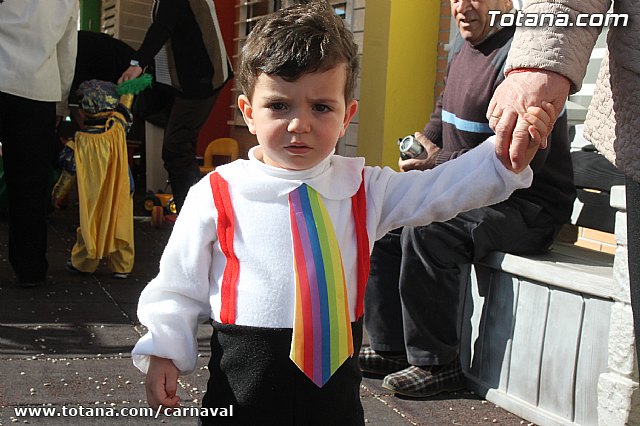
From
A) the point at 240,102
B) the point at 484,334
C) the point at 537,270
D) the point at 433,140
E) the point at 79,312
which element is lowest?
the point at 79,312

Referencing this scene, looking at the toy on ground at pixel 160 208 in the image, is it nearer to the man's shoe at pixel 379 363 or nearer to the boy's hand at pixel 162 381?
the man's shoe at pixel 379 363

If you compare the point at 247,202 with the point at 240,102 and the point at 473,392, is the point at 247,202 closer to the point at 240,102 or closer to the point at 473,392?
the point at 240,102

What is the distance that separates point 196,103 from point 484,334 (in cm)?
323

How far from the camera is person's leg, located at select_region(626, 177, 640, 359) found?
1626 millimetres

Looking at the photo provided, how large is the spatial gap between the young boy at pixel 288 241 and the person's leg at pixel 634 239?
211 millimetres

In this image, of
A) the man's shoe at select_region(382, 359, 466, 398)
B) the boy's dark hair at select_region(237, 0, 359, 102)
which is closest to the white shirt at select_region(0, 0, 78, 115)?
the man's shoe at select_region(382, 359, 466, 398)

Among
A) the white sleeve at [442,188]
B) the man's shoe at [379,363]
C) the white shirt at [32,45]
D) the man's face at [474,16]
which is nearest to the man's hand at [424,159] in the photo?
the man's face at [474,16]

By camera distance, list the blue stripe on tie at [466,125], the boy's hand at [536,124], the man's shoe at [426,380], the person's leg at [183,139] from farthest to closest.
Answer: the person's leg at [183,139]
the blue stripe on tie at [466,125]
the man's shoe at [426,380]
the boy's hand at [536,124]

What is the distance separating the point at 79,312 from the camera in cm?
426

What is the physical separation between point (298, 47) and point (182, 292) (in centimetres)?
60

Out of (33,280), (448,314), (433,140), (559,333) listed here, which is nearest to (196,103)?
(33,280)

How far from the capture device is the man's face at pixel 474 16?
3510 millimetres

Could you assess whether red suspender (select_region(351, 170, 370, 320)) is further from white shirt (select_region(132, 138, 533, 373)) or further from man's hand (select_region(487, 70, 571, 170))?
man's hand (select_region(487, 70, 571, 170))

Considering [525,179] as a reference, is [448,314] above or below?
below
